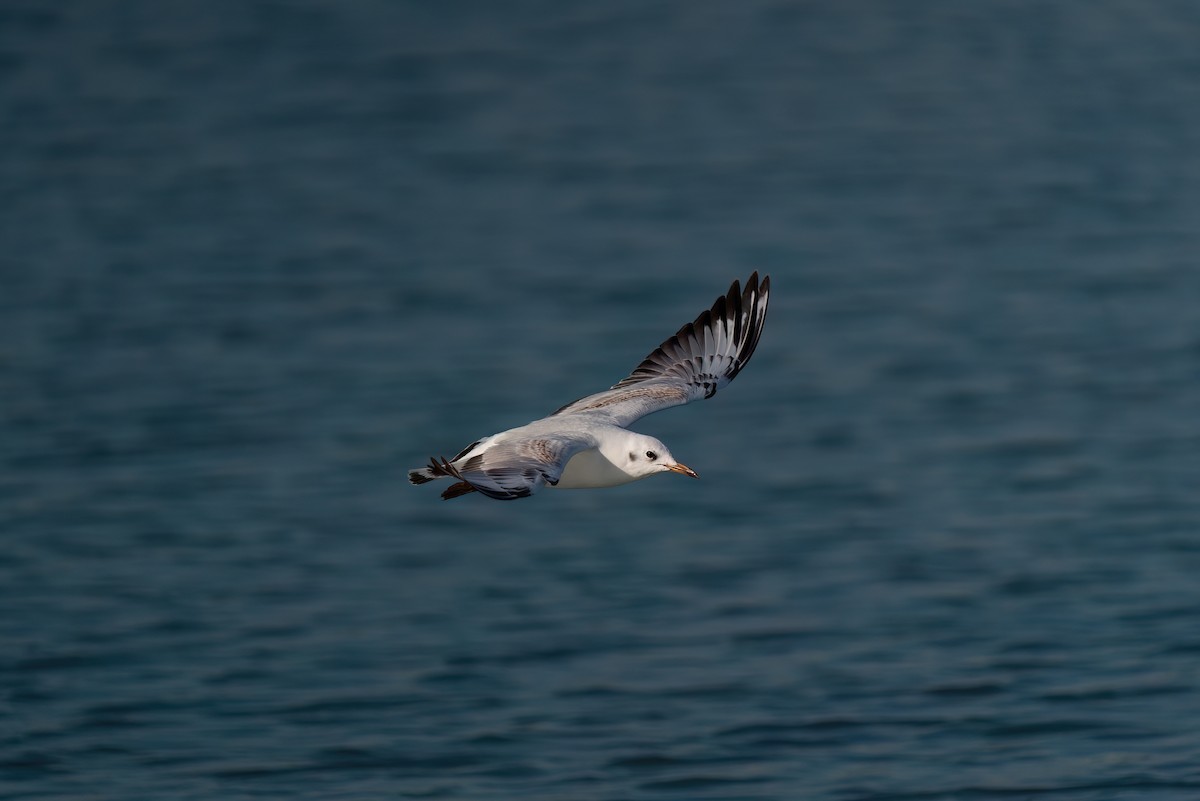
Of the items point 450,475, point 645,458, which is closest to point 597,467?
point 645,458

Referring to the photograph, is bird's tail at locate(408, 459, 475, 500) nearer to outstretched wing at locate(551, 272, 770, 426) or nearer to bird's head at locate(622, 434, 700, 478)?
bird's head at locate(622, 434, 700, 478)

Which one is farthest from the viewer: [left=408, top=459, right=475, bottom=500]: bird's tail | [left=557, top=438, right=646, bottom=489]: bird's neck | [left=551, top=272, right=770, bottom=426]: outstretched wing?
[left=551, top=272, right=770, bottom=426]: outstretched wing

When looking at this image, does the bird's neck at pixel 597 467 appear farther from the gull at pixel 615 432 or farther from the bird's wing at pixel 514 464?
the bird's wing at pixel 514 464

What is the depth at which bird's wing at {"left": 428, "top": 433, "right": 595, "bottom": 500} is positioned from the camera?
10.6 meters

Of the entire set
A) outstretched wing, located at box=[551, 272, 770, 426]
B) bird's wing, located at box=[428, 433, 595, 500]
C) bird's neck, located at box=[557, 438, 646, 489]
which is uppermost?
outstretched wing, located at box=[551, 272, 770, 426]

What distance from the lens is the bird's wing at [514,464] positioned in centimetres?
1057

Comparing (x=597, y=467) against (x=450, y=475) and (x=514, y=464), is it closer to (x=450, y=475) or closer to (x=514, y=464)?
(x=514, y=464)

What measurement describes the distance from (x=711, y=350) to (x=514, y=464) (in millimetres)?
4099

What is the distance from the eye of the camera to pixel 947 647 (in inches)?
711

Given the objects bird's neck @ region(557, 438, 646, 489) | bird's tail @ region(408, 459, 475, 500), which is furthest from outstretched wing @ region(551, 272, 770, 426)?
bird's tail @ region(408, 459, 475, 500)

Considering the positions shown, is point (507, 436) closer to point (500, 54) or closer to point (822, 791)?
point (822, 791)

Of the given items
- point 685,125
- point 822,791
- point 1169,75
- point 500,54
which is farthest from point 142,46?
point 822,791

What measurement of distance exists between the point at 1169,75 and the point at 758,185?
8.72 metres

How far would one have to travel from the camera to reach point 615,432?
41.2ft
